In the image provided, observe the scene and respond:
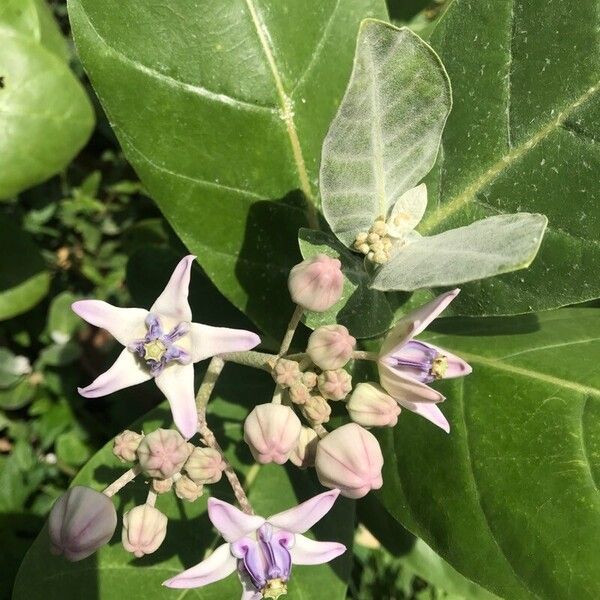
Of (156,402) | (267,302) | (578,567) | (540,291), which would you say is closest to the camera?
(578,567)

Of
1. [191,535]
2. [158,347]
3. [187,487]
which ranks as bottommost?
[191,535]

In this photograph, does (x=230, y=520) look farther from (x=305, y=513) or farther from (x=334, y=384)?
(x=334, y=384)

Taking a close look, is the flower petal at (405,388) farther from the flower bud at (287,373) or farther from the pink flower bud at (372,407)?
the flower bud at (287,373)

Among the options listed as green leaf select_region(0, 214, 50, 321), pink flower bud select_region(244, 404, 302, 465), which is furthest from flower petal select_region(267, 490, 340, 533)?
green leaf select_region(0, 214, 50, 321)

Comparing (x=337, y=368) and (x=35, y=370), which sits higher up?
(x=337, y=368)

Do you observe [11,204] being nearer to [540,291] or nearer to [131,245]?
[131,245]

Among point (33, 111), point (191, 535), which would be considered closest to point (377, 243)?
point (191, 535)

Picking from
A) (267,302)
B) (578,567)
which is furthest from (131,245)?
(578,567)
